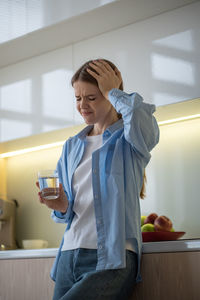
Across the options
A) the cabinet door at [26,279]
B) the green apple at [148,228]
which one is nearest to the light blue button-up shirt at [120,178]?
the cabinet door at [26,279]

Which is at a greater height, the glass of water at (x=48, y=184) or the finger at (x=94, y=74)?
the finger at (x=94, y=74)

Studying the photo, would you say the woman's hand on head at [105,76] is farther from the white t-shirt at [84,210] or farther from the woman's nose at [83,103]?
the white t-shirt at [84,210]

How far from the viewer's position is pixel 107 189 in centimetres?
142

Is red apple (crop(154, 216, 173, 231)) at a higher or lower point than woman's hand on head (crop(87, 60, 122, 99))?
lower

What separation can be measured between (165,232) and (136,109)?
70cm

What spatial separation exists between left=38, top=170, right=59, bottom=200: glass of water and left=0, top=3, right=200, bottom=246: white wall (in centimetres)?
94

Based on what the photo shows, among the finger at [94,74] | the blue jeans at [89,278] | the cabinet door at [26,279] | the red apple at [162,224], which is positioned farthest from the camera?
the red apple at [162,224]

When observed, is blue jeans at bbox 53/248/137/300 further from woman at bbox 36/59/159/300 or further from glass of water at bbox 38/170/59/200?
glass of water at bbox 38/170/59/200

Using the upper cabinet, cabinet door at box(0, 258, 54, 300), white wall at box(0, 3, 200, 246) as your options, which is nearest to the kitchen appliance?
white wall at box(0, 3, 200, 246)

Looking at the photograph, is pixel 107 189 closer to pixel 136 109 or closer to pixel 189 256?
pixel 136 109

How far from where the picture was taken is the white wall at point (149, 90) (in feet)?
7.11

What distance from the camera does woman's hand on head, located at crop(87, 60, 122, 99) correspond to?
4.85 feet

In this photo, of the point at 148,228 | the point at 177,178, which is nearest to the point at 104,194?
the point at 148,228

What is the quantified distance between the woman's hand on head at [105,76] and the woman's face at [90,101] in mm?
40
